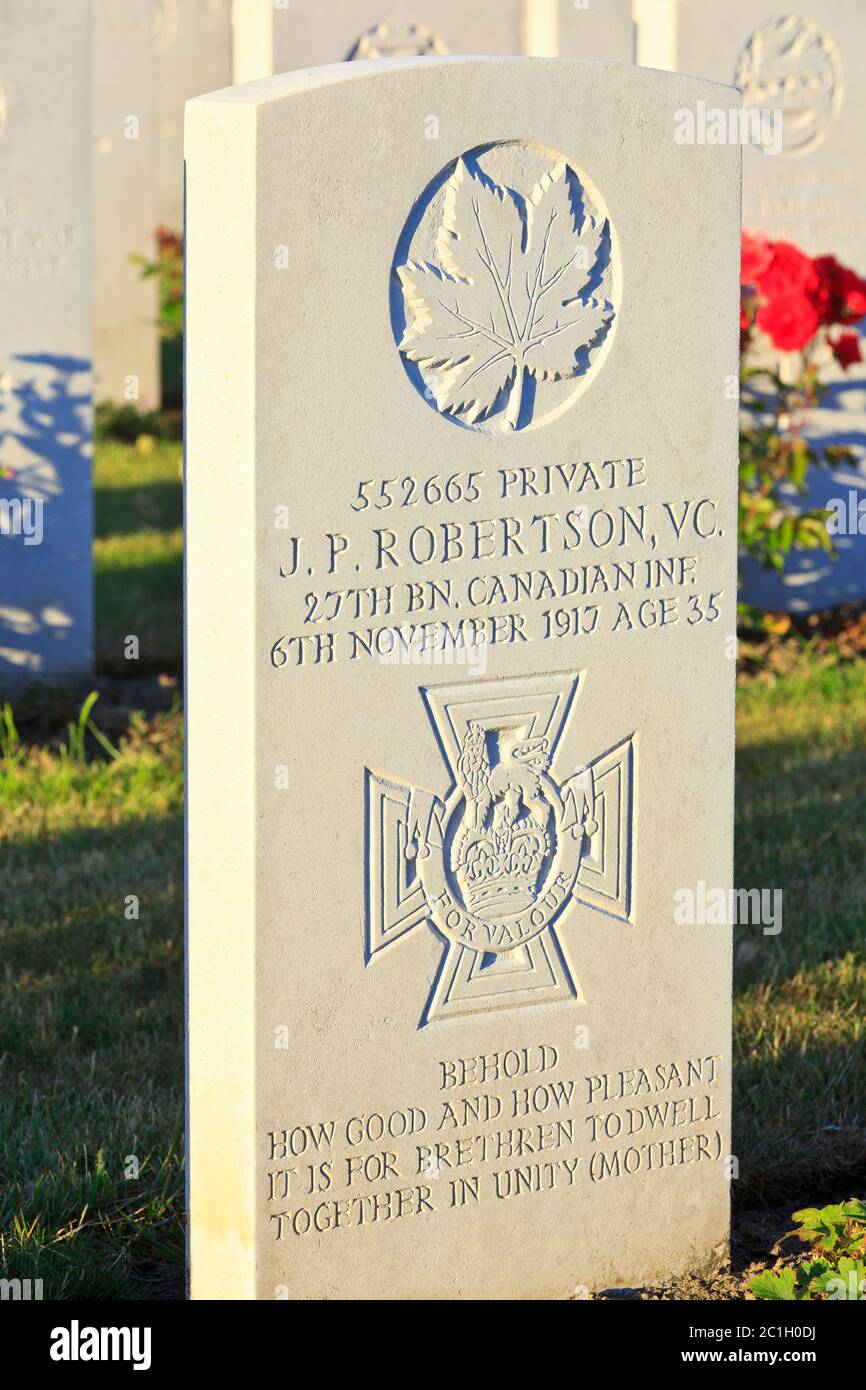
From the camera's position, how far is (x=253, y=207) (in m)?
2.52

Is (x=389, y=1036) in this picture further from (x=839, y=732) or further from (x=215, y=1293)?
(x=839, y=732)

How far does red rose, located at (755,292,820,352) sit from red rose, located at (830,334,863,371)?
169mm

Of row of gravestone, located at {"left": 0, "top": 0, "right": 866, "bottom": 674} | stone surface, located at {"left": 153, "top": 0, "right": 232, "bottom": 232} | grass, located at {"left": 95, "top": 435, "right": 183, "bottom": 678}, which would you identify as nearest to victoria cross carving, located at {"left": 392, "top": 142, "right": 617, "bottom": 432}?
row of gravestone, located at {"left": 0, "top": 0, "right": 866, "bottom": 674}

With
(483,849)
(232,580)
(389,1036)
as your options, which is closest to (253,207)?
(232,580)

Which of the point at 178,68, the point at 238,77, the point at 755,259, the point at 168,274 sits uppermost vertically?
the point at 178,68

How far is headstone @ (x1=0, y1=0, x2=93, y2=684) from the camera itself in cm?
Answer: 571

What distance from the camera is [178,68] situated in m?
13.9

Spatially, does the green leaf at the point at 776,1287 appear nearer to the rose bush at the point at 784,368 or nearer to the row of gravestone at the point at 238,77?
the row of gravestone at the point at 238,77

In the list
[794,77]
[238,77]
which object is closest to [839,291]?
[794,77]

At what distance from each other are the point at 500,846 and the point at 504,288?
86 centimetres

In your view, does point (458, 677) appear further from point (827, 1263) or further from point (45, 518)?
point (45, 518)

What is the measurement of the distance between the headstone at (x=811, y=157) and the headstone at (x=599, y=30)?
1.90 feet

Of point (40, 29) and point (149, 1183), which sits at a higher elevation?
point (40, 29)
